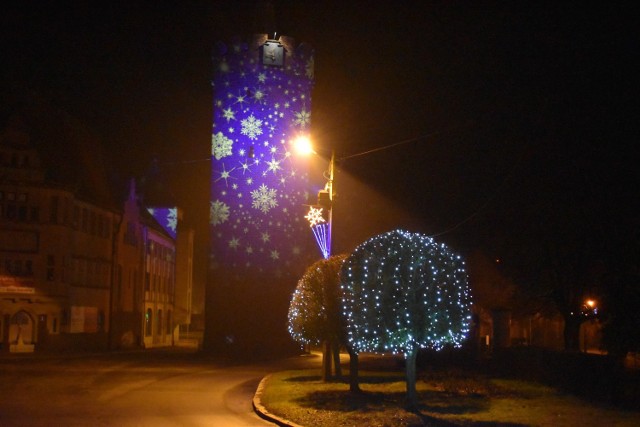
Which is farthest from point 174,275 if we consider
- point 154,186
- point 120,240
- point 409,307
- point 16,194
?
point 409,307

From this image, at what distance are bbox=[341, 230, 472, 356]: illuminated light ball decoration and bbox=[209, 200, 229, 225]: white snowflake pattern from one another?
27.1 meters

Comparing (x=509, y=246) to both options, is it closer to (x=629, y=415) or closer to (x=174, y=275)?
(x=629, y=415)

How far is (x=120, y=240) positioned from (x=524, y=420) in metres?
42.1

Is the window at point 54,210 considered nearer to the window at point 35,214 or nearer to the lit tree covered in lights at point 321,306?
the window at point 35,214

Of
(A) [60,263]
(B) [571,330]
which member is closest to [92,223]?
(A) [60,263]

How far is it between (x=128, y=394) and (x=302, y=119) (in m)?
25.2

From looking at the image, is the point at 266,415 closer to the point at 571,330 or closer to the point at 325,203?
the point at 325,203

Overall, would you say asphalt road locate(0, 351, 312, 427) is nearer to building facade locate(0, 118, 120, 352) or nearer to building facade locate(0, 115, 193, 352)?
building facade locate(0, 118, 120, 352)

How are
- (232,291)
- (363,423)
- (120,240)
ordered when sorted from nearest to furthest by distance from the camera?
(363,423), (232,291), (120,240)

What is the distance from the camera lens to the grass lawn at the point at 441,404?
15.3m

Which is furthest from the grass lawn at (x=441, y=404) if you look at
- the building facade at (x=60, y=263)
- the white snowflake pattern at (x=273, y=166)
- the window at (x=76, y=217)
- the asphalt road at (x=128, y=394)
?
the window at (x=76, y=217)

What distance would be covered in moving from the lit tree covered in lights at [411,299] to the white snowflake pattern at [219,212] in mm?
27014

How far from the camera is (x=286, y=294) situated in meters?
43.4

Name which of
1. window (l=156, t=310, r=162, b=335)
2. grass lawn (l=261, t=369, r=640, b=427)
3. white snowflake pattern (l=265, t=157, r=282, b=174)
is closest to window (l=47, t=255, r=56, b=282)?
white snowflake pattern (l=265, t=157, r=282, b=174)
